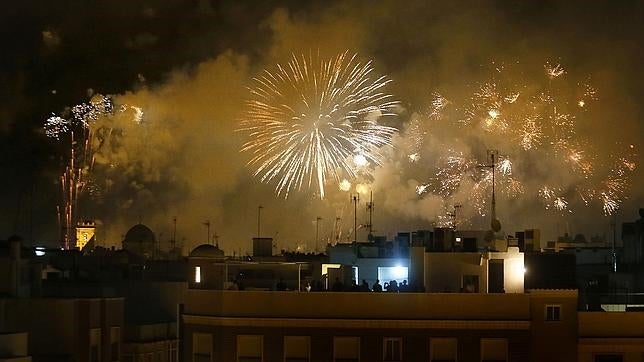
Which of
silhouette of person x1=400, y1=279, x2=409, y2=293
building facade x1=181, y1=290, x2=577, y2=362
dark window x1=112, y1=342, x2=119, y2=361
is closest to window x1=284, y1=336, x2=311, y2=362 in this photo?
building facade x1=181, y1=290, x2=577, y2=362

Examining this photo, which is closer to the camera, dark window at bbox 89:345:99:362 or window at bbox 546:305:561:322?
window at bbox 546:305:561:322

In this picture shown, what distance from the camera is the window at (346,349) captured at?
43.0 meters

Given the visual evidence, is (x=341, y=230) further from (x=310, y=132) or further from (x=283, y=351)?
(x=283, y=351)

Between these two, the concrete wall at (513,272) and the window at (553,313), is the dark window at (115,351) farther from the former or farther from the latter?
the window at (553,313)

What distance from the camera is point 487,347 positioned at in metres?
43.1

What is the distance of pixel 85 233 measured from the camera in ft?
272

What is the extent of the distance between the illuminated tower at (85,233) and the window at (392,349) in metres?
40.1

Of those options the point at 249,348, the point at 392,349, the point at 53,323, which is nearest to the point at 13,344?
the point at 53,323

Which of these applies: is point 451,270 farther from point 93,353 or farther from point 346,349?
point 93,353

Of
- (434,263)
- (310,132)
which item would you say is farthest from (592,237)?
(434,263)

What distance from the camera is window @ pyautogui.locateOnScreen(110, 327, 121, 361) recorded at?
4938 centimetres

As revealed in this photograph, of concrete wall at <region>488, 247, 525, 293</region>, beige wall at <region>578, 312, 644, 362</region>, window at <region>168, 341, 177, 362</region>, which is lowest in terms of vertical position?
window at <region>168, 341, 177, 362</region>

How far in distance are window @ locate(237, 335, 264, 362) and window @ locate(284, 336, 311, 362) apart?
2.01 ft

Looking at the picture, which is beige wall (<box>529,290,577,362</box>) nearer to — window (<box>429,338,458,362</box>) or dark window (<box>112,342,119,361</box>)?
window (<box>429,338,458,362</box>)
